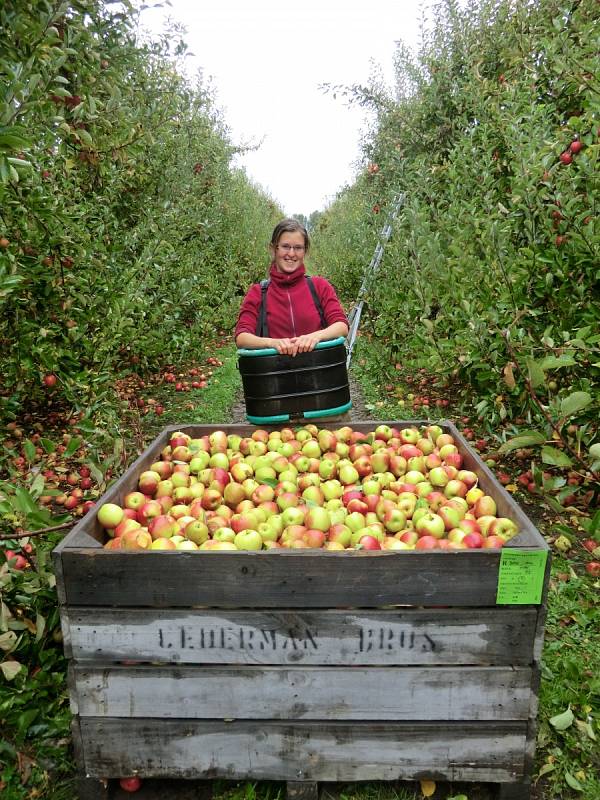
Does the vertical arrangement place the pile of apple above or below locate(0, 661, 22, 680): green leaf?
above

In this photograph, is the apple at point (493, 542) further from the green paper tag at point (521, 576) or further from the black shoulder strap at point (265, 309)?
the black shoulder strap at point (265, 309)

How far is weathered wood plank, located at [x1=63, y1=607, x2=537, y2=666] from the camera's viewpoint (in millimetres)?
1618

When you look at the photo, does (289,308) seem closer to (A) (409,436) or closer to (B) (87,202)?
(A) (409,436)

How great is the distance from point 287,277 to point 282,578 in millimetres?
2132

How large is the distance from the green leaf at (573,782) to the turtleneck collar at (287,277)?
2564 mm

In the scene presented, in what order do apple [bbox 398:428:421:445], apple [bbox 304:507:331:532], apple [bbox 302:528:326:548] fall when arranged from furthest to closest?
1. apple [bbox 398:428:421:445]
2. apple [bbox 304:507:331:532]
3. apple [bbox 302:528:326:548]

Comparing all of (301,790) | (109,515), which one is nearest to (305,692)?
(301,790)

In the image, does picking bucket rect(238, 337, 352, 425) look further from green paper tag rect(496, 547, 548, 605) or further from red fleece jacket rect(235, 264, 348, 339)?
green paper tag rect(496, 547, 548, 605)

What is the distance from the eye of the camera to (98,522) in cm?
196

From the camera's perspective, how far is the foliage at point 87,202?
6.47 ft

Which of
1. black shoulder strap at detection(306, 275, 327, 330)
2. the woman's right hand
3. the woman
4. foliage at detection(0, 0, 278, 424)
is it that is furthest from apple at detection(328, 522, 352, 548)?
black shoulder strap at detection(306, 275, 327, 330)

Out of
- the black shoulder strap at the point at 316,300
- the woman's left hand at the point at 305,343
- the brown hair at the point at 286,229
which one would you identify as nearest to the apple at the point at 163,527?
the woman's left hand at the point at 305,343

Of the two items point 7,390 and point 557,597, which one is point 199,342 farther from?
point 557,597

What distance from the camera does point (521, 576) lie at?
1588mm
